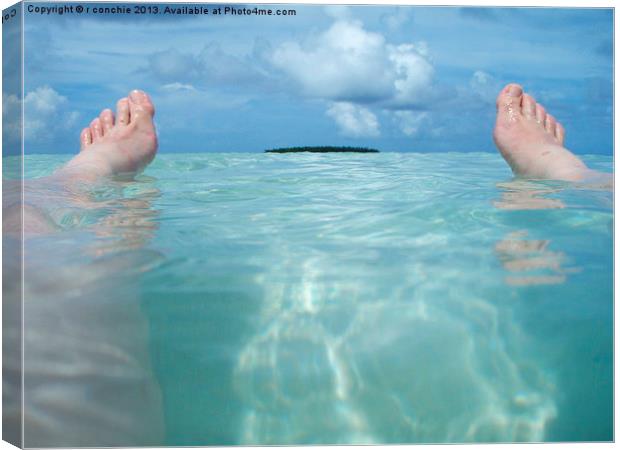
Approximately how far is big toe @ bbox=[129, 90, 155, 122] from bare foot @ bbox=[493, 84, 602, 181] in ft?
6.13

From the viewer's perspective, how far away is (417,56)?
2115mm

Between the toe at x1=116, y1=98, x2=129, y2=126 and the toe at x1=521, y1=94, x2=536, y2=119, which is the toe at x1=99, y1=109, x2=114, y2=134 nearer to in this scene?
the toe at x1=116, y1=98, x2=129, y2=126

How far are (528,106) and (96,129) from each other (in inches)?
92.6

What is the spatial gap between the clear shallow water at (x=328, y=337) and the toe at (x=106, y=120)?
178 centimetres

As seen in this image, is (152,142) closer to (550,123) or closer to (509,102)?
(509,102)

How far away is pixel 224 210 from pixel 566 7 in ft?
4.05

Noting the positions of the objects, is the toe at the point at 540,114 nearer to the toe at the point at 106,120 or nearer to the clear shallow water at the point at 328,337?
the clear shallow water at the point at 328,337

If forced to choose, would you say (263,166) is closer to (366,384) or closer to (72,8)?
(72,8)

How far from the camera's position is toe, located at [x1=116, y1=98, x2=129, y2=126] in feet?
11.3

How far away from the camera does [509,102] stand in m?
3.37

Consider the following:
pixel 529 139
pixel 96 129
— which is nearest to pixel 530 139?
pixel 529 139

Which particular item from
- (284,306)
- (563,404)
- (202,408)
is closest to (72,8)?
(284,306)

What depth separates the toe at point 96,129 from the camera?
3438 millimetres

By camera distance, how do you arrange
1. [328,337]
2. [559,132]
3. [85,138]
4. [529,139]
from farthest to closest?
[85,138]
[559,132]
[529,139]
[328,337]
